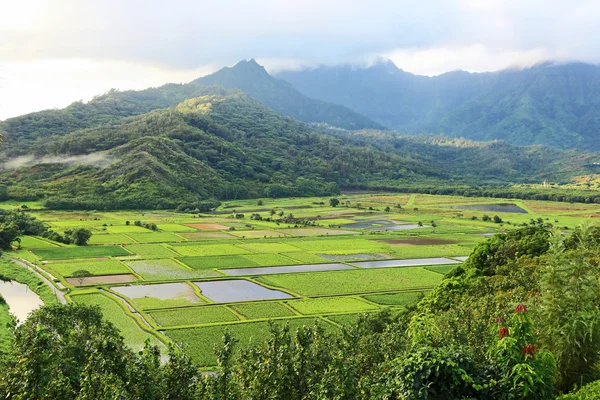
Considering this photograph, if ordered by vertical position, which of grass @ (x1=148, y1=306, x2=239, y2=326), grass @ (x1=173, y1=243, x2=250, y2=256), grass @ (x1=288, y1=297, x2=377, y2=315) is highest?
grass @ (x1=173, y1=243, x2=250, y2=256)

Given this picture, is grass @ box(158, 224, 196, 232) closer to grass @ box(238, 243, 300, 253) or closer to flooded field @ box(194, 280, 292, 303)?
grass @ box(238, 243, 300, 253)

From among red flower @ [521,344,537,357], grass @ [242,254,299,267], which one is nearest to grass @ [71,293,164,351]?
grass @ [242,254,299,267]

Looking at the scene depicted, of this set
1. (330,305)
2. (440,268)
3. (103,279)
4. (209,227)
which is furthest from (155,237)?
(330,305)

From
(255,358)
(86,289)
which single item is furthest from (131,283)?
(255,358)

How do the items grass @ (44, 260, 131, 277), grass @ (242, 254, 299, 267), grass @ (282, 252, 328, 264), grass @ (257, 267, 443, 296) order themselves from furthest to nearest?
grass @ (282, 252, 328, 264) < grass @ (242, 254, 299, 267) < grass @ (44, 260, 131, 277) < grass @ (257, 267, 443, 296)

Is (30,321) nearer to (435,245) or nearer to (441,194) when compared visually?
(435,245)
